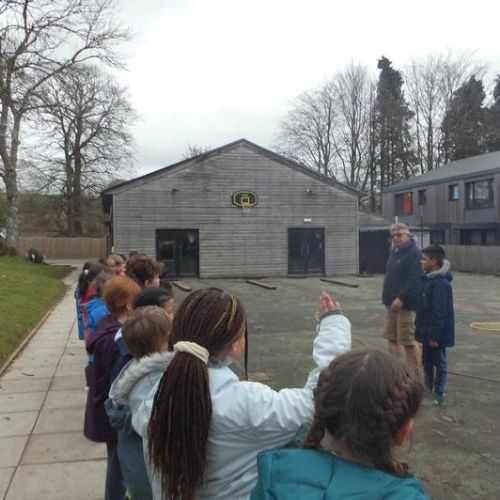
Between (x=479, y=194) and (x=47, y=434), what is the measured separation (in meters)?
30.9

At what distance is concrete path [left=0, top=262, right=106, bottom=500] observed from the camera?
391 cm

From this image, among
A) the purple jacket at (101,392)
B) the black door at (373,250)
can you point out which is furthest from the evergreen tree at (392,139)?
the purple jacket at (101,392)

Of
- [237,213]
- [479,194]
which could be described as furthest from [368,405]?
[479,194]

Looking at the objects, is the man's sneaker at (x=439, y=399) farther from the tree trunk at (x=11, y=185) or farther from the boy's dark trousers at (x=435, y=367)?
the tree trunk at (x=11, y=185)

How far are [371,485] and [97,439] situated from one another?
223cm

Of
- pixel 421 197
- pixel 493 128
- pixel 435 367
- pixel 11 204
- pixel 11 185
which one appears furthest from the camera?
pixel 493 128

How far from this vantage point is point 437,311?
550 cm

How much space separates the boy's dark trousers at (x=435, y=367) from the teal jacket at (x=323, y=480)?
4438mm

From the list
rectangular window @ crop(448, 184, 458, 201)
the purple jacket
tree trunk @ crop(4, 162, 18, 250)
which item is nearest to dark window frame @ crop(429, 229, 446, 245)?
rectangular window @ crop(448, 184, 458, 201)

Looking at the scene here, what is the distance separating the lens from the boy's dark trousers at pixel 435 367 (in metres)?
5.51

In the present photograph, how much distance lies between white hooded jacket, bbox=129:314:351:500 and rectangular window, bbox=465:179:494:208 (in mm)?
31417

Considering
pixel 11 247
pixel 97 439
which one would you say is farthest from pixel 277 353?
pixel 11 247

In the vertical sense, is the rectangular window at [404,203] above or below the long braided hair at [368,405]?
above

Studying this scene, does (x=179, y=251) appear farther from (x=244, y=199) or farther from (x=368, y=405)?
(x=368, y=405)
